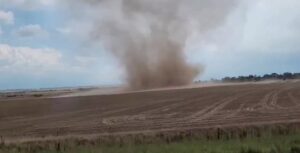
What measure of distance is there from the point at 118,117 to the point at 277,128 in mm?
14594

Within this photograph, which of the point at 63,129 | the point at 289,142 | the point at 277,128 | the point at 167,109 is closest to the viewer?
the point at 289,142

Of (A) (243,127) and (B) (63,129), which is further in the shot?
(B) (63,129)

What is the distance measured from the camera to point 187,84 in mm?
103438

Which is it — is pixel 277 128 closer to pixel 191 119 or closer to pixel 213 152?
pixel 191 119

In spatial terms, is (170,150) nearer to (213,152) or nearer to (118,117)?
(213,152)

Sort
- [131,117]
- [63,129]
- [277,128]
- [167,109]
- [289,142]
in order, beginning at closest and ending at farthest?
[289,142] < [277,128] < [63,129] < [131,117] < [167,109]

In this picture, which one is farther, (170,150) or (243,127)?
(243,127)

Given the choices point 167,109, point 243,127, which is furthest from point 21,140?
point 167,109

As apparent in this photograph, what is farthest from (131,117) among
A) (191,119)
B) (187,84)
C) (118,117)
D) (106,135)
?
(187,84)

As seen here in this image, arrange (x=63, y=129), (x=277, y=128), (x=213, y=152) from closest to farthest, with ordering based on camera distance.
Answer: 1. (x=213, y=152)
2. (x=277, y=128)
3. (x=63, y=129)

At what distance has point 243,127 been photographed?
30.3 metres

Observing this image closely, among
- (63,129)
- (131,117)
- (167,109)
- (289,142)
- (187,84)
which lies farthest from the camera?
(187,84)

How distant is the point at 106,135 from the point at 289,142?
37.3ft

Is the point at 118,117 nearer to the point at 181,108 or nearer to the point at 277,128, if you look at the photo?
the point at 181,108
